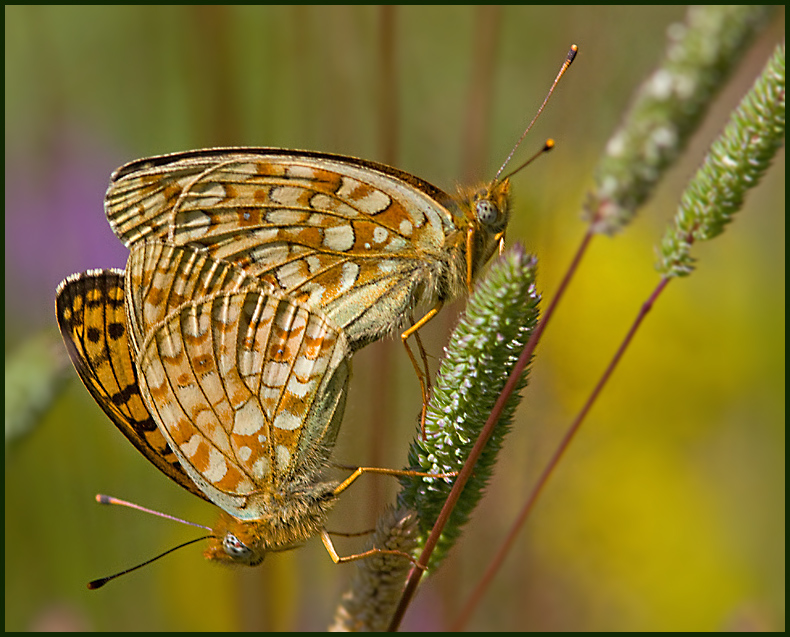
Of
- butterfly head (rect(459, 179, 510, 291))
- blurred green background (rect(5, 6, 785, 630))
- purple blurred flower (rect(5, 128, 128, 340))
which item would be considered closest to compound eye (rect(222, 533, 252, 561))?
blurred green background (rect(5, 6, 785, 630))

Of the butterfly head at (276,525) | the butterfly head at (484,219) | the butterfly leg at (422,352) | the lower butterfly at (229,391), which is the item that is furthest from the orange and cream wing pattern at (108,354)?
the butterfly head at (484,219)

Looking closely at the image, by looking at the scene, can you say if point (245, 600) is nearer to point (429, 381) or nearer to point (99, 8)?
point (429, 381)

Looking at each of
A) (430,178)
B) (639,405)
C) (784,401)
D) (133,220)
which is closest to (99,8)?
(430,178)

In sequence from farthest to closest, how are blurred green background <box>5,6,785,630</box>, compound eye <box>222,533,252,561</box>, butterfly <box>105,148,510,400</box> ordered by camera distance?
blurred green background <box>5,6,785,630</box> → butterfly <box>105,148,510,400</box> → compound eye <box>222,533,252,561</box>

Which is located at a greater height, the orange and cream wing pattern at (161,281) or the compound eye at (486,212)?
the compound eye at (486,212)

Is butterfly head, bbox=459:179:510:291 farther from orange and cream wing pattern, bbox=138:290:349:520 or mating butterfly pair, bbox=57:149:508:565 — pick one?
orange and cream wing pattern, bbox=138:290:349:520

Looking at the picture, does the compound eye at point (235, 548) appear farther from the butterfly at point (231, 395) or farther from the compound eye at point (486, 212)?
the compound eye at point (486, 212)
